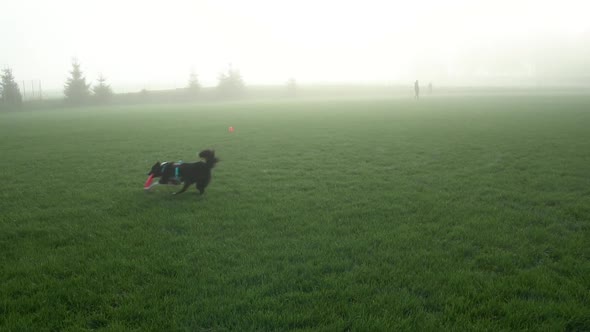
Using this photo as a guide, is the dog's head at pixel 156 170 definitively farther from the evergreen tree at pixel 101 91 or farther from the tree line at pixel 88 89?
the evergreen tree at pixel 101 91

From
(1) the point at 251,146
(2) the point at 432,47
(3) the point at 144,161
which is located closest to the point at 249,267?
(3) the point at 144,161

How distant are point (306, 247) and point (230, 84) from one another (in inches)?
2974

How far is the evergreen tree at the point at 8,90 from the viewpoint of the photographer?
6080cm

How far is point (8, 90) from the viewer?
201ft

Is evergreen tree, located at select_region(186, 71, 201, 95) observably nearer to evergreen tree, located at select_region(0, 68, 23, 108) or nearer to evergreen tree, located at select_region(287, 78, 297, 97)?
evergreen tree, located at select_region(287, 78, 297, 97)

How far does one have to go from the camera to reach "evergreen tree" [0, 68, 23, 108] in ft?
199

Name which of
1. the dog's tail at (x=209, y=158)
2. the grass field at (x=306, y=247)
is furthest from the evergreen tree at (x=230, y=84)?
the dog's tail at (x=209, y=158)

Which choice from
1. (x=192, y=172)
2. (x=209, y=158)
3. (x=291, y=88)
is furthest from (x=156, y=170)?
(x=291, y=88)

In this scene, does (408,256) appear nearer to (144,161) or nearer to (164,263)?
(164,263)

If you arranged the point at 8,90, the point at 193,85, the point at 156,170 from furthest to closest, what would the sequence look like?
the point at 193,85 → the point at 8,90 → the point at 156,170

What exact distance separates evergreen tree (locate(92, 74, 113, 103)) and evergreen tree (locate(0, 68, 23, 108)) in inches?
449

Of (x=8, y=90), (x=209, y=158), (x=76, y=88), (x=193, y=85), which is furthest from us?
(x=193, y=85)

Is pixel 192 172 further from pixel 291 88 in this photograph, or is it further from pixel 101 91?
pixel 291 88

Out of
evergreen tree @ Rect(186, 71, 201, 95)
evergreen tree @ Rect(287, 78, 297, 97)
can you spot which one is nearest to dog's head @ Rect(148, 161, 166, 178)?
evergreen tree @ Rect(186, 71, 201, 95)
